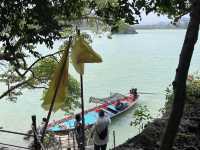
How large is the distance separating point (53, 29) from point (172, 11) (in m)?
1.97

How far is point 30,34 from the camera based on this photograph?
582 cm

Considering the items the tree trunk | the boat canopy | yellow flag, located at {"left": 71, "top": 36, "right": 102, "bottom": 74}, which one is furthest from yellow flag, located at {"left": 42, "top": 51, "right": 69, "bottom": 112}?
the boat canopy

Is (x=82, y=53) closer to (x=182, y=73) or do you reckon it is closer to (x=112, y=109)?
(x=182, y=73)

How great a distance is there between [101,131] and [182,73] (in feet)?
11.3

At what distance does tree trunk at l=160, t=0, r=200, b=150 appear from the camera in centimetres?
518

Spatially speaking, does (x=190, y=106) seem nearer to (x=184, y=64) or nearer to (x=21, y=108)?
(x=184, y=64)

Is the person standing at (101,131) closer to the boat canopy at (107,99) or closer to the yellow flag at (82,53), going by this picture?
the yellow flag at (82,53)

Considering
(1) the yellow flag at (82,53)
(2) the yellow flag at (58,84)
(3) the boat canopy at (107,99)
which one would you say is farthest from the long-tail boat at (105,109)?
(1) the yellow flag at (82,53)

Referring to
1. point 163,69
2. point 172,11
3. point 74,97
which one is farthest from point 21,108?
point 172,11

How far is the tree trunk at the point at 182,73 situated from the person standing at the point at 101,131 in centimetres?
304

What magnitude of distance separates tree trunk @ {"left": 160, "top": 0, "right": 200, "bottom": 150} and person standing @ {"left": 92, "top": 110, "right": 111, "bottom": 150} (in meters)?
3.04

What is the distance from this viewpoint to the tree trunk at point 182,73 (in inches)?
204

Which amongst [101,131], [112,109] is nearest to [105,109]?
[112,109]

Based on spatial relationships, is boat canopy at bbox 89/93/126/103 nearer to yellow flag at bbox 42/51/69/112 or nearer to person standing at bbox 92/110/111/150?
person standing at bbox 92/110/111/150
